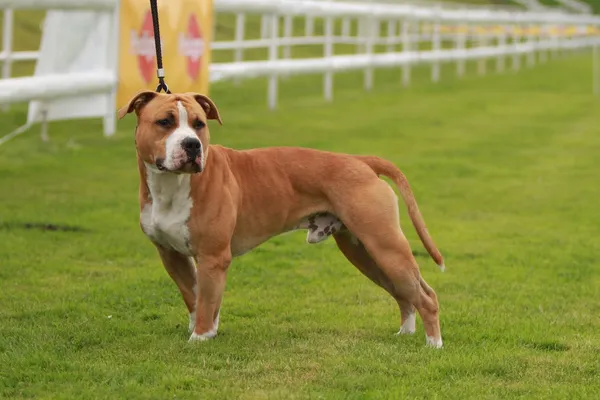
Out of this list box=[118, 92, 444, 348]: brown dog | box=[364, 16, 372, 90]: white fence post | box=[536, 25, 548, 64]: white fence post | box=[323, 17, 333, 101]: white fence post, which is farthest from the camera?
Answer: box=[536, 25, 548, 64]: white fence post

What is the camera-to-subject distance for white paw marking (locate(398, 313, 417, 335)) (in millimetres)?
5948

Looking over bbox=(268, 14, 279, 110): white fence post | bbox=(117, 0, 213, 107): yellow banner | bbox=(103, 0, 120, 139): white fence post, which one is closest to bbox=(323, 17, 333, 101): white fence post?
bbox=(268, 14, 279, 110): white fence post

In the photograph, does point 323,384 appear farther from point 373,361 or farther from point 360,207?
point 360,207

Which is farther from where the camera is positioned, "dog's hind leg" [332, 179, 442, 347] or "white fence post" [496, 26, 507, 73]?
"white fence post" [496, 26, 507, 73]

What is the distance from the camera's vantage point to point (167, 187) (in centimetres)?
552

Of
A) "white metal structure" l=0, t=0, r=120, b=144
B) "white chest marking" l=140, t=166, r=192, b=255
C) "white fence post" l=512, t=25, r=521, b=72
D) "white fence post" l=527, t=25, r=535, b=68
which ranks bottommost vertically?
"white fence post" l=527, t=25, r=535, b=68

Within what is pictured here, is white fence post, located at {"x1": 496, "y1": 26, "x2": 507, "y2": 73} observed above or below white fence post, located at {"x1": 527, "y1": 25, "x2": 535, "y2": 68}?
above

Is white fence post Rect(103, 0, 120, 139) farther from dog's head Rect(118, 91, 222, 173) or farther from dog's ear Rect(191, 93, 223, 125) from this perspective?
dog's head Rect(118, 91, 222, 173)

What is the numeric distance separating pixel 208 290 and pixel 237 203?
0.44 m

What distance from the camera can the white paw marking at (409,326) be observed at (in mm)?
5948

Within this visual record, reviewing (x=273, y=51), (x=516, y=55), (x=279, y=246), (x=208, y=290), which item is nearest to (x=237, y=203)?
(x=208, y=290)

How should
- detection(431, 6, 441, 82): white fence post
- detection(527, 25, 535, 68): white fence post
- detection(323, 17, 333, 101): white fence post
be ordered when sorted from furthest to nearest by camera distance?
detection(527, 25, 535, 68): white fence post → detection(431, 6, 441, 82): white fence post → detection(323, 17, 333, 101): white fence post

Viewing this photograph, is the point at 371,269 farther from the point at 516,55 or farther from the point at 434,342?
the point at 516,55

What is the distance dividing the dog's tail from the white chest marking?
88cm
